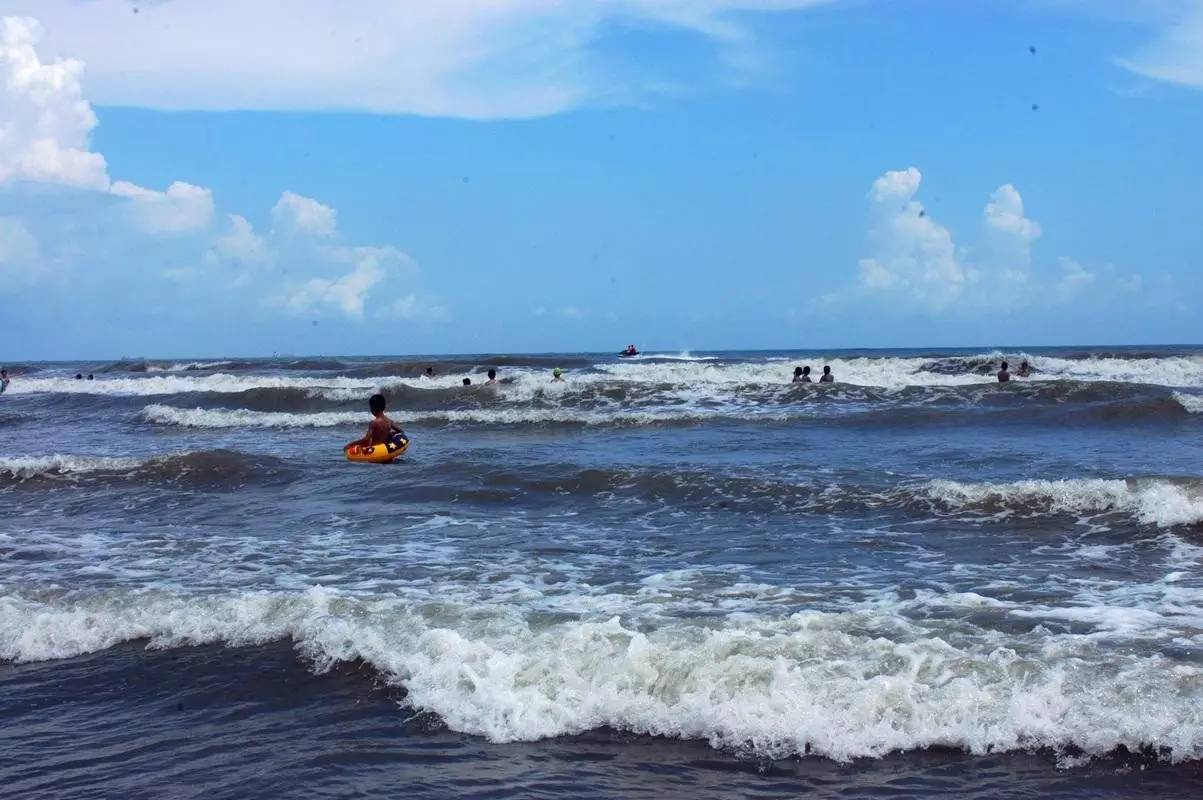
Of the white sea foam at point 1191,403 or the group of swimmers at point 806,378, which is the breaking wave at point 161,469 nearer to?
the group of swimmers at point 806,378

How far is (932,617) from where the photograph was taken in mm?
7473

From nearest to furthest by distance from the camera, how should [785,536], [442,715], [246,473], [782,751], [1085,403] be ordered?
[782,751] < [442,715] < [785,536] < [246,473] < [1085,403]

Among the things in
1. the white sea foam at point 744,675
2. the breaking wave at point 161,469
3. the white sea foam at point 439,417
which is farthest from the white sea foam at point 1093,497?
the white sea foam at point 439,417

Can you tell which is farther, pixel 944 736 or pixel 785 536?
pixel 785 536

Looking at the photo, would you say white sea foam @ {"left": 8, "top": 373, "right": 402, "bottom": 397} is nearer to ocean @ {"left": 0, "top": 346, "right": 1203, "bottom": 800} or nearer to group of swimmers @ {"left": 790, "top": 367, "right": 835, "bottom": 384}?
group of swimmers @ {"left": 790, "top": 367, "right": 835, "bottom": 384}

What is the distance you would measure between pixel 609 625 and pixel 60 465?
1479 centimetres

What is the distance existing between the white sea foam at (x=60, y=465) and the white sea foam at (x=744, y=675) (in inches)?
441

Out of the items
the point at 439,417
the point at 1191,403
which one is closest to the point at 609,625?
the point at 439,417

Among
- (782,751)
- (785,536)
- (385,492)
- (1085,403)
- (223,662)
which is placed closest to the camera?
(782,751)

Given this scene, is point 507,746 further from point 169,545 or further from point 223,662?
point 169,545

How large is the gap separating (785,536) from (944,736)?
18.9 feet

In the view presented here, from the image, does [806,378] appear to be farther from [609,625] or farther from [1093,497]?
[609,625]

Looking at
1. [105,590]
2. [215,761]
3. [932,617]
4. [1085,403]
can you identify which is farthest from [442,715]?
[1085,403]

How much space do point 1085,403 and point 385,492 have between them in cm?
1873
